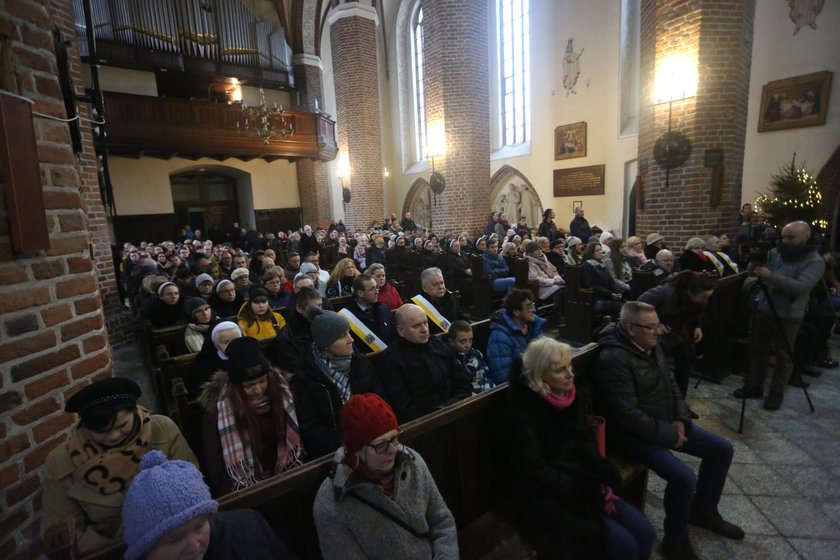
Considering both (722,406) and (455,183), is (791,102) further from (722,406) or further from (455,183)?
(722,406)

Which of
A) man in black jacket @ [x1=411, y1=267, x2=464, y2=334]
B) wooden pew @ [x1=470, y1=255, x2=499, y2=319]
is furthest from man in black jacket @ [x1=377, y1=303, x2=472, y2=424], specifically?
wooden pew @ [x1=470, y1=255, x2=499, y2=319]

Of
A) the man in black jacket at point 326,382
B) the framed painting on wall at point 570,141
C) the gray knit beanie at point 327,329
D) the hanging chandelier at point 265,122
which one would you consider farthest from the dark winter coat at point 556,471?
the framed painting on wall at point 570,141

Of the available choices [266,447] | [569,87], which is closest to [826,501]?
[266,447]

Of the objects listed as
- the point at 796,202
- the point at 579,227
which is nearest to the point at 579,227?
the point at 579,227

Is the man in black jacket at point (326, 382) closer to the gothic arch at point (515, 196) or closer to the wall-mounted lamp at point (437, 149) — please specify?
the wall-mounted lamp at point (437, 149)

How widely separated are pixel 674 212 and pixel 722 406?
375 centimetres

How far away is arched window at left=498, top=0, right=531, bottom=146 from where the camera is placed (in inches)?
511

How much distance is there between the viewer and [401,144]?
17.9 meters

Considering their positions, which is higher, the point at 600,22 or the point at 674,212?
the point at 600,22

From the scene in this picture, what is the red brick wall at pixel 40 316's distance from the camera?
140 cm

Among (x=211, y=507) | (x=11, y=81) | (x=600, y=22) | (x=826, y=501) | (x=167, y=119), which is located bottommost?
(x=826, y=501)

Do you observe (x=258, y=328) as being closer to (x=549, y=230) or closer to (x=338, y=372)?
(x=338, y=372)

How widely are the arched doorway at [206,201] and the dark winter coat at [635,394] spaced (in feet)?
50.0

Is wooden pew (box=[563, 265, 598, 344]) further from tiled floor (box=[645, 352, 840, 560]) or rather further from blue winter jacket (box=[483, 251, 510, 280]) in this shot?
tiled floor (box=[645, 352, 840, 560])
